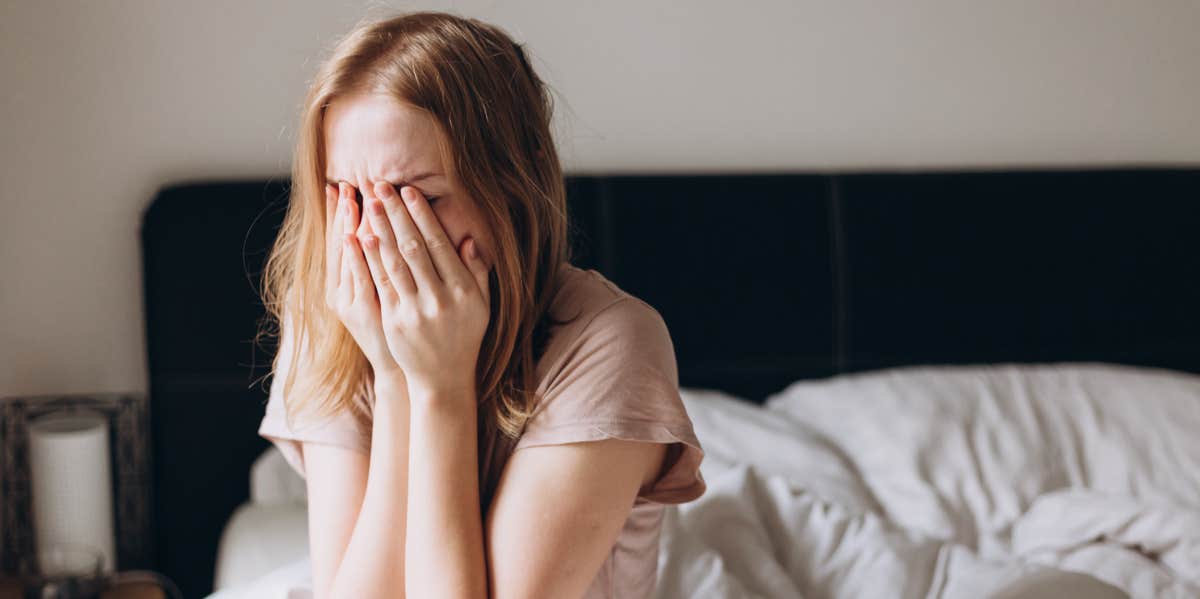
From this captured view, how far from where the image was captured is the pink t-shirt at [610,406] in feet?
3.07

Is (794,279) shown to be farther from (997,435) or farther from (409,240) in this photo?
(409,240)

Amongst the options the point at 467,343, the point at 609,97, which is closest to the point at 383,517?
the point at 467,343

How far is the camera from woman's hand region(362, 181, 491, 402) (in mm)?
925

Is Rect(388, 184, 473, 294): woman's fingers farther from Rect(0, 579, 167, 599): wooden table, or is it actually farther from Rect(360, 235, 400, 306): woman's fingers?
Rect(0, 579, 167, 599): wooden table

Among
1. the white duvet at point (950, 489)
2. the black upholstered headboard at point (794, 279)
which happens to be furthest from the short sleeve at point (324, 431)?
the black upholstered headboard at point (794, 279)

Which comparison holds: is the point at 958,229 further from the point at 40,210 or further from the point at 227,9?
the point at 40,210

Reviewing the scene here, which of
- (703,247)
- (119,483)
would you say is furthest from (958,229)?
(119,483)

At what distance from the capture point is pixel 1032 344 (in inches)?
83.6

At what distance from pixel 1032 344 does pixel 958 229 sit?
0.29m

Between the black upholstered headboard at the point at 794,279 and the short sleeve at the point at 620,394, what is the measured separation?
897 mm

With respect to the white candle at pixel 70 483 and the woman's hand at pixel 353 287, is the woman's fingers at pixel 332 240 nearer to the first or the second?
the woman's hand at pixel 353 287

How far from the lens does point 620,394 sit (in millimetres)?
938

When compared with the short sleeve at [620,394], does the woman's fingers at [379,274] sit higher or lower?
higher

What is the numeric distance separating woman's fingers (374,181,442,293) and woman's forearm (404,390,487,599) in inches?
4.1
